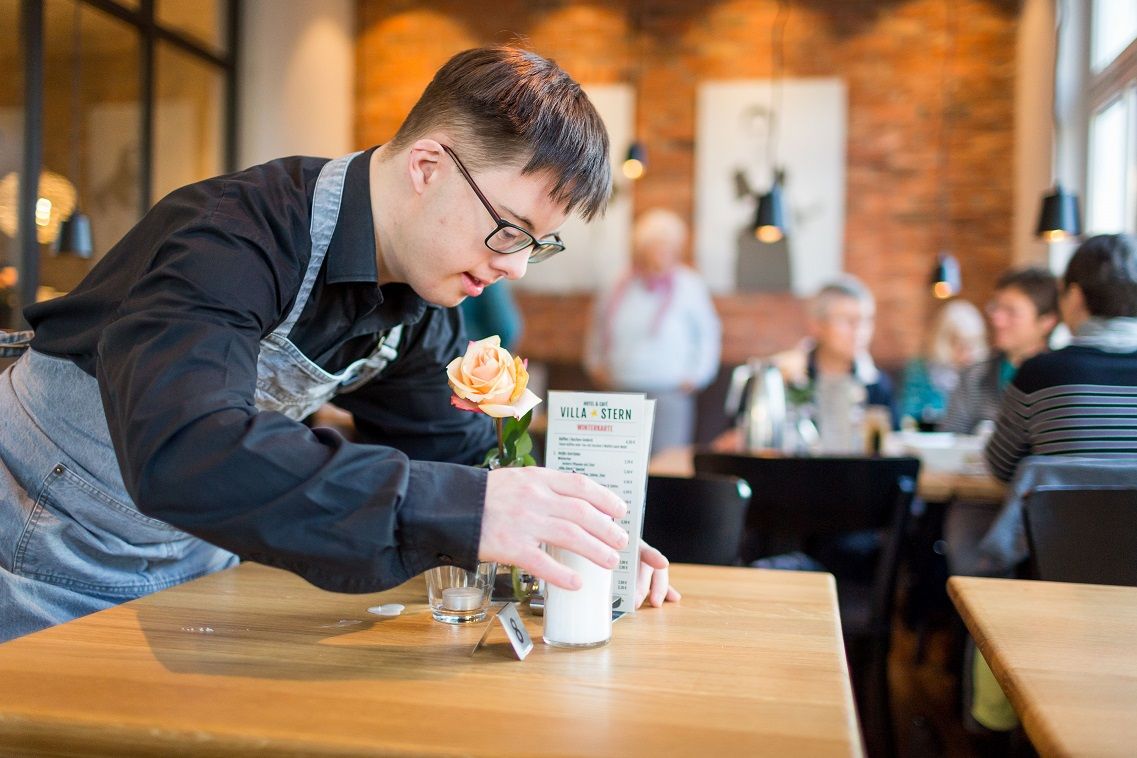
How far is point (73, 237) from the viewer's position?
199 inches

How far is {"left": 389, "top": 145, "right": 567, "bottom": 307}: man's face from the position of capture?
3.93 feet

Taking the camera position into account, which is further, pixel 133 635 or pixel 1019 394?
pixel 1019 394

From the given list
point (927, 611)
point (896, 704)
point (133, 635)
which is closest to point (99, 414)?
point (133, 635)

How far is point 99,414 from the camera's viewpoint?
4.31ft

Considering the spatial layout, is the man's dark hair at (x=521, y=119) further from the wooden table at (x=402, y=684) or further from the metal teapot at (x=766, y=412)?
the metal teapot at (x=766, y=412)

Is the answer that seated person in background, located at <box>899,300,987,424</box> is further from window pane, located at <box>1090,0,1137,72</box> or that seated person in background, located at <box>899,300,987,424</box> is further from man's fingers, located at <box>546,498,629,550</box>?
man's fingers, located at <box>546,498,629,550</box>

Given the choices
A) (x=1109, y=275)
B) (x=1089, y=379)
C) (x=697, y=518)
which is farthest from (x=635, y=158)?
(x=697, y=518)

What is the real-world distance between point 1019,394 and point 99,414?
2.19 metres

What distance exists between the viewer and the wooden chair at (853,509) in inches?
102

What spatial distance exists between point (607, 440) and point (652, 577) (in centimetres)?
23

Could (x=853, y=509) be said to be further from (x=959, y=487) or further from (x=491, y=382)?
(x=491, y=382)

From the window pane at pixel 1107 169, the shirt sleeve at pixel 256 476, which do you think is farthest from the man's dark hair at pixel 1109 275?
the window pane at pixel 1107 169

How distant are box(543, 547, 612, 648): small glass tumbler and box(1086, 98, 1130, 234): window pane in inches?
186

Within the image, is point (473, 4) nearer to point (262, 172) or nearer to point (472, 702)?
point (262, 172)
